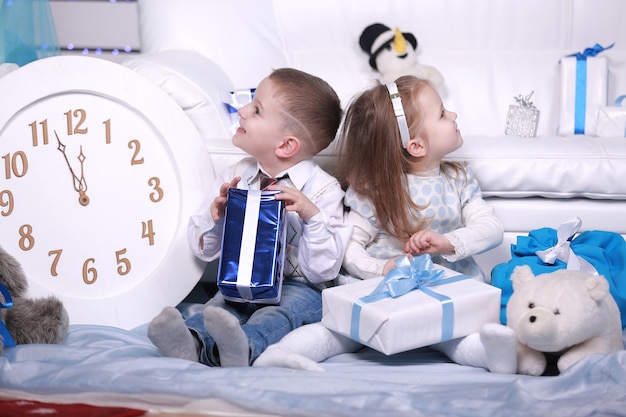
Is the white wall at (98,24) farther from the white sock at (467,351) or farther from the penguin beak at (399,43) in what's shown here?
the white sock at (467,351)

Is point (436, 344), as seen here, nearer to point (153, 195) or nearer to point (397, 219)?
point (397, 219)

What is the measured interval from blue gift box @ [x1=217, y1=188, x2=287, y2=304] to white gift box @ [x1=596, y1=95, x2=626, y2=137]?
3.70 feet

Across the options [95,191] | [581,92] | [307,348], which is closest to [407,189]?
[307,348]

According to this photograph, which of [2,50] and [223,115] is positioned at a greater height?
[2,50]

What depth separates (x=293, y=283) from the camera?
5.49 feet

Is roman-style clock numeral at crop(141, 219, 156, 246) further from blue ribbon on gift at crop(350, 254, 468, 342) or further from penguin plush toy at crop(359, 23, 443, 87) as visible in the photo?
penguin plush toy at crop(359, 23, 443, 87)

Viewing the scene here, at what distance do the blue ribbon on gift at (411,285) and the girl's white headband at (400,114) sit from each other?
28 cm

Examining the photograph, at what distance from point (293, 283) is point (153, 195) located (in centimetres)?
35

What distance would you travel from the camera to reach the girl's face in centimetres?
167

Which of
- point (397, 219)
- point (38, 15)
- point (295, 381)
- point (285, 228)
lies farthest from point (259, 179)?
point (38, 15)

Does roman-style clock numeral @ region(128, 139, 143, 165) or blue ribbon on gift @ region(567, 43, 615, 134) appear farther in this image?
blue ribbon on gift @ region(567, 43, 615, 134)

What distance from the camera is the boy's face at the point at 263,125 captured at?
5.33ft

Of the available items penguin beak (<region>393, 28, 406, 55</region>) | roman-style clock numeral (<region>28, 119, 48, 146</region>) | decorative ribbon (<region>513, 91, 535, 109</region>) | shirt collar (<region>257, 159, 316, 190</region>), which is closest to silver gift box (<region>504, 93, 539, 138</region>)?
decorative ribbon (<region>513, 91, 535, 109</region>)

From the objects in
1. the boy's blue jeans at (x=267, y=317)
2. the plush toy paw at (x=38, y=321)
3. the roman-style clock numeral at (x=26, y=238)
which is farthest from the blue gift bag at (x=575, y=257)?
the roman-style clock numeral at (x=26, y=238)
